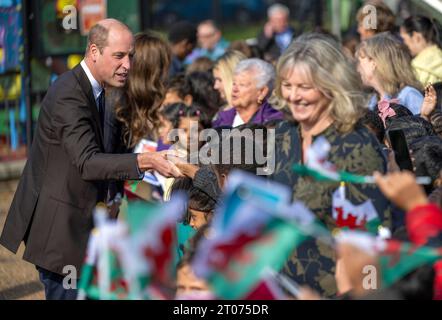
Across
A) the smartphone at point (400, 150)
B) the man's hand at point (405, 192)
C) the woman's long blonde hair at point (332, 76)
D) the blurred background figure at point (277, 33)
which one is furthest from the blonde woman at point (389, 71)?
the blurred background figure at point (277, 33)

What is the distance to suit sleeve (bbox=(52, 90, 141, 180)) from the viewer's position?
4602 mm

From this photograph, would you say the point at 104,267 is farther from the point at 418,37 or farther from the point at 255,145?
the point at 418,37

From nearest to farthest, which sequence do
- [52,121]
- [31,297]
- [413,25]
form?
1. [52,121]
2. [31,297]
3. [413,25]

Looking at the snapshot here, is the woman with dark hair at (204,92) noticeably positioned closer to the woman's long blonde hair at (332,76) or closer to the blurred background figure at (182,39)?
the blurred background figure at (182,39)

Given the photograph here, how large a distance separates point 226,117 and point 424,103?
177 cm

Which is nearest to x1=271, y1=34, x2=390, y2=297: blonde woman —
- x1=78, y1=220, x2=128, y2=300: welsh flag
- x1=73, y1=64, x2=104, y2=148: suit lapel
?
x1=78, y1=220, x2=128, y2=300: welsh flag

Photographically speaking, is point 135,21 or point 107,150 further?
point 135,21

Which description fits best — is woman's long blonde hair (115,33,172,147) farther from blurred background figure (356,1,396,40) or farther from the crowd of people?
blurred background figure (356,1,396,40)

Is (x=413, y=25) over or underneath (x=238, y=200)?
over

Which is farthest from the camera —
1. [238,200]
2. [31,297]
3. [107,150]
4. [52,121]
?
[31,297]
